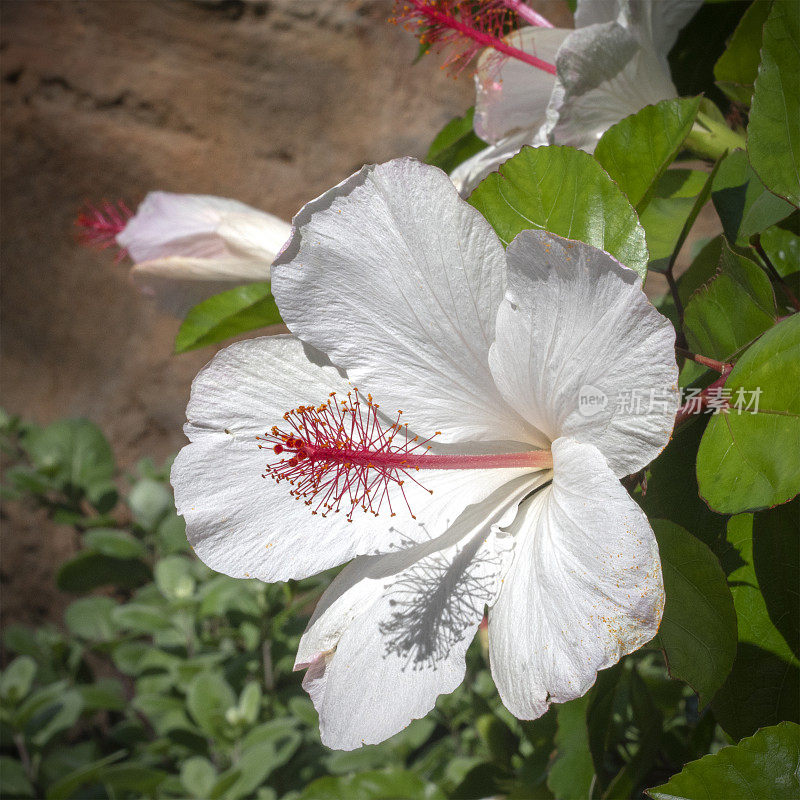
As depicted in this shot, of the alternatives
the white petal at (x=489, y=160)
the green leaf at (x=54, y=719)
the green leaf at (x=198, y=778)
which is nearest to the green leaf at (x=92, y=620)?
the green leaf at (x=54, y=719)

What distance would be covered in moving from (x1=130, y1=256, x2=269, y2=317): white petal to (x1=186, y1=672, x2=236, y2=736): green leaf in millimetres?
613

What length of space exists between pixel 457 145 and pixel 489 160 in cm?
10

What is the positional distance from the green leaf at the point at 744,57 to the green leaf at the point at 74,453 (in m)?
1.30

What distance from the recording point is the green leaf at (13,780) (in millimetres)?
1102

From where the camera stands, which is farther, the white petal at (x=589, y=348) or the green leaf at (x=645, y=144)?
the green leaf at (x=645, y=144)

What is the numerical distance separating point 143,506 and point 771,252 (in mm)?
1153

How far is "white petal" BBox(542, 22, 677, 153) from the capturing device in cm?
63

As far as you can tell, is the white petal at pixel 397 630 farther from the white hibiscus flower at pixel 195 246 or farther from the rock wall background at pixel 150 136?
the rock wall background at pixel 150 136

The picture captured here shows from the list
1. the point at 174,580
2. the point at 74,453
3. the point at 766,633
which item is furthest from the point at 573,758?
the point at 74,453

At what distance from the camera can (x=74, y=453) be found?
153cm

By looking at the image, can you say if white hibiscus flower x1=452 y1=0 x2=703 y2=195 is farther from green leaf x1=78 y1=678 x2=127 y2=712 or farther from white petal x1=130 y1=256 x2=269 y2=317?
green leaf x1=78 y1=678 x2=127 y2=712

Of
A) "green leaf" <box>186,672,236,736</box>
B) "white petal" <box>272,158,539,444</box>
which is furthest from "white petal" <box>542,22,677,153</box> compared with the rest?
"green leaf" <box>186,672,236,736</box>

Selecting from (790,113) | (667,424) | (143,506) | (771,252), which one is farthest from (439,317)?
(143,506)

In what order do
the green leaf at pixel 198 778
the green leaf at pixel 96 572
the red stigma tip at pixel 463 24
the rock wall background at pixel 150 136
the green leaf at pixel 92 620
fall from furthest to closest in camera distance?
the rock wall background at pixel 150 136 < the green leaf at pixel 92 620 < the green leaf at pixel 96 572 < the green leaf at pixel 198 778 < the red stigma tip at pixel 463 24
